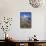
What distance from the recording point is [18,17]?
13.7ft

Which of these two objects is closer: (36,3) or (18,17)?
(18,17)

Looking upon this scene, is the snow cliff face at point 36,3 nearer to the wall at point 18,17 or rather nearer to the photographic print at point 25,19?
the wall at point 18,17

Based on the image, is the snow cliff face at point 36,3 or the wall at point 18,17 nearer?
the wall at point 18,17

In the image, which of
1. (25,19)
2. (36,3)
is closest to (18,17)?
(25,19)

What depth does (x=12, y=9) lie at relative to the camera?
417 cm

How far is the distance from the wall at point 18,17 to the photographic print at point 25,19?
96 mm

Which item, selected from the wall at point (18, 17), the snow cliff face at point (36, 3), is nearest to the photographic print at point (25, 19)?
the wall at point (18, 17)

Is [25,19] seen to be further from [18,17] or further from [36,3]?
[36,3]

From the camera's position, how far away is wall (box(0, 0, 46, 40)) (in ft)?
13.6

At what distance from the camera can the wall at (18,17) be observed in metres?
4.14

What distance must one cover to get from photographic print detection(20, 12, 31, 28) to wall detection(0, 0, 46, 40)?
0.10 metres

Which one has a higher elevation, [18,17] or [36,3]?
[36,3]

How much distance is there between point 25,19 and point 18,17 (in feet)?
0.75

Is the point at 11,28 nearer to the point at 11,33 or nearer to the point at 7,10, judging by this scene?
the point at 11,33
